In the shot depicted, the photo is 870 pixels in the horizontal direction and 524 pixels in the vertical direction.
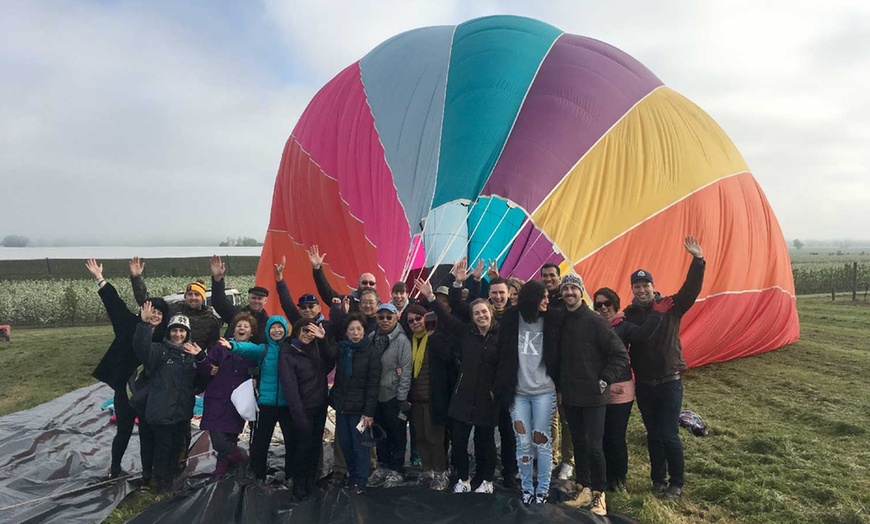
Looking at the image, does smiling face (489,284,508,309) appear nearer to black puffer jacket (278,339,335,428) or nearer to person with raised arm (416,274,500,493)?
person with raised arm (416,274,500,493)

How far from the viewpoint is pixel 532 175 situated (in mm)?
4980

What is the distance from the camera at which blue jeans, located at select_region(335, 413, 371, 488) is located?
3469 millimetres

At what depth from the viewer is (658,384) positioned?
330 centimetres

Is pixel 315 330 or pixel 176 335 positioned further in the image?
pixel 176 335

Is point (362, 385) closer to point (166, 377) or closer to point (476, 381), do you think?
point (476, 381)

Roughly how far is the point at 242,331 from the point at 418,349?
1.20 meters

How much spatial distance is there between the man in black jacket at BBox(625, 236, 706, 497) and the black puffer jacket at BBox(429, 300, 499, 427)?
0.90 m

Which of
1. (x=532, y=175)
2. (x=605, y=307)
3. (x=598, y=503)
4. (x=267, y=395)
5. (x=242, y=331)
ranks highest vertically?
(x=532, y=175)

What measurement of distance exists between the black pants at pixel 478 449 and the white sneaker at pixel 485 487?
Result: 4cm

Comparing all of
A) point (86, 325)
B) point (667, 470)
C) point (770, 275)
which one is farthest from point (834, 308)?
point (86, 325)

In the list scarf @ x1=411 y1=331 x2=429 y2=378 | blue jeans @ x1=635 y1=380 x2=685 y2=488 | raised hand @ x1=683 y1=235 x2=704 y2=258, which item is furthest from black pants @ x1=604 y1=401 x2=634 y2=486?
scarf @ x1=411 y1=331 x2=429 y2=378

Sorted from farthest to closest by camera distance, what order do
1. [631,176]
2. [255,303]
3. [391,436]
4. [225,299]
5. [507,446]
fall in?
1. [631,176]
2. [225,299]
3. [255,303]
4. [391,436]
5. [507,446]

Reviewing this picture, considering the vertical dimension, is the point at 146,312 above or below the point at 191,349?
above

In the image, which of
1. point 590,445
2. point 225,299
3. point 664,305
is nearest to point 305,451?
point 225,299
